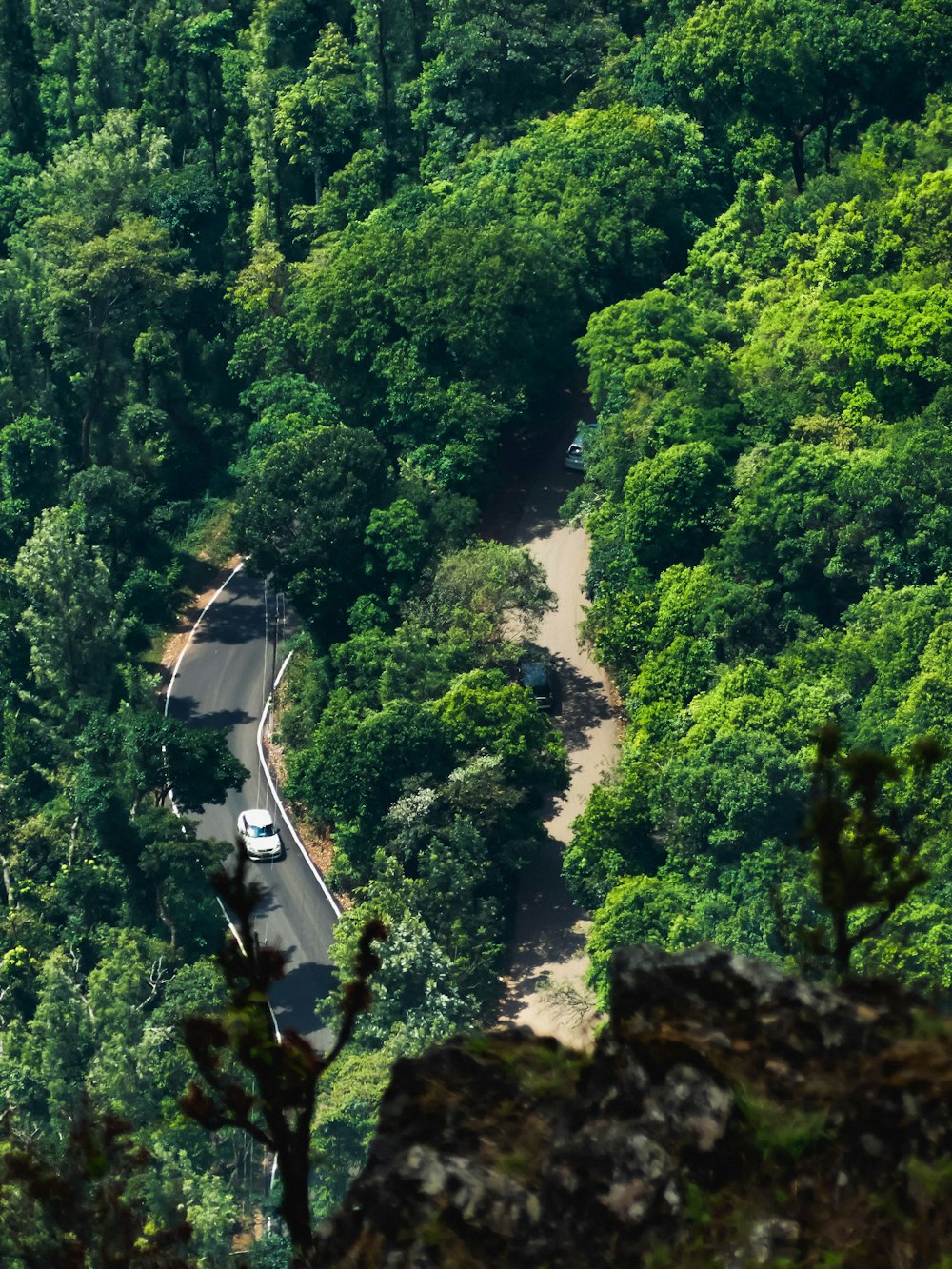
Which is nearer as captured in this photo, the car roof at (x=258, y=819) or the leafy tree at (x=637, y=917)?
the leafy tree at (x=637, y=917)

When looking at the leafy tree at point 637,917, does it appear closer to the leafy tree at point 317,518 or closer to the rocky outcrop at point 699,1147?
the leafy tree at point 317,518

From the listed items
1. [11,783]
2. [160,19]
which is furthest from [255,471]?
[160,19]

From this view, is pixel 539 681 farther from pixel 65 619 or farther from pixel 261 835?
pixel 65 619

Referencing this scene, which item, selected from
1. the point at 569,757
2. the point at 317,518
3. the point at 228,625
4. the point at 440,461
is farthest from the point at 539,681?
the point at 228,625

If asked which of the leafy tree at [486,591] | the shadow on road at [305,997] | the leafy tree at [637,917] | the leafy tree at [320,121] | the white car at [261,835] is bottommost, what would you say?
the shadow on road at [305,997]

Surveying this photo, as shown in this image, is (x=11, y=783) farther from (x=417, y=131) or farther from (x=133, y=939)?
(x=417, y=131)

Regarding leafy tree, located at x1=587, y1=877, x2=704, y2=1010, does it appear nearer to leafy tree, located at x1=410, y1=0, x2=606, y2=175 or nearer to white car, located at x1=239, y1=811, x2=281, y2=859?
white car, located at x1=239, y1=811, x2=281, y2=859

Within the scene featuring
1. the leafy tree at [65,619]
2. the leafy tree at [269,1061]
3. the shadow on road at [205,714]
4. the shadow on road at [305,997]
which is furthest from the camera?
the shadow on road at [205,714]

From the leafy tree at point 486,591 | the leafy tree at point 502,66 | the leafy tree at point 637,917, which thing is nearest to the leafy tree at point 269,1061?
the leafy tree at point 637,917
